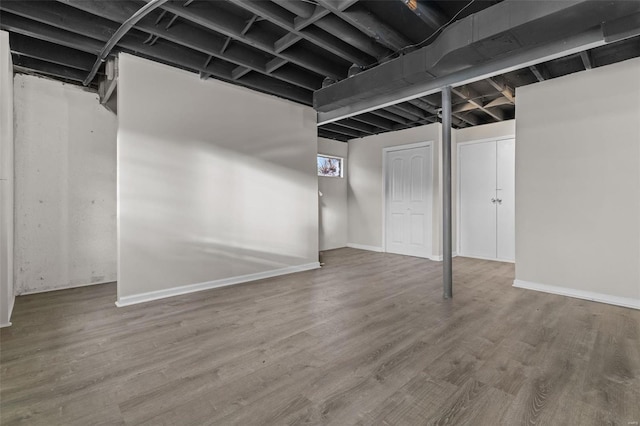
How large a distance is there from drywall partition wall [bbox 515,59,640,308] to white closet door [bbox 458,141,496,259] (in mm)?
1989

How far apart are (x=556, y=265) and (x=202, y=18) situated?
194 inches

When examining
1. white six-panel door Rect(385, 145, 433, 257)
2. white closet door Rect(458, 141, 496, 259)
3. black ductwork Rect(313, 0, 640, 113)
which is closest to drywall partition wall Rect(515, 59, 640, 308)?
black ductwork Rect(313, 0, 640, 113)

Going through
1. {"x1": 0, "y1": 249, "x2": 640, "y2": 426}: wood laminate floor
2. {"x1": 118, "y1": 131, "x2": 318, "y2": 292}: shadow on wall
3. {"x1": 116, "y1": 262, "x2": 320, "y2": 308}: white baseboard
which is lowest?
{"x1": 0, "y1": 249, "x2": 640, "y2": 426}: wood laminate floor

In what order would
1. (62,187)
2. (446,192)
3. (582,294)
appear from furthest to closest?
1. (62,187)
2. (446,192)
3. (582,294)

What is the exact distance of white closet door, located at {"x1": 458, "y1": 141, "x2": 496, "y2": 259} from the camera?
19.0ft

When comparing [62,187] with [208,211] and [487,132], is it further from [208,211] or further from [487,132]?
[487,132]

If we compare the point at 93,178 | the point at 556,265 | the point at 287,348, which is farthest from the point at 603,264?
the point at 93,178

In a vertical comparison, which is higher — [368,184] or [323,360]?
[368,184]

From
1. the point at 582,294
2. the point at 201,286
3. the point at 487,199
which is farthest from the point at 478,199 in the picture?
the point at 201,286

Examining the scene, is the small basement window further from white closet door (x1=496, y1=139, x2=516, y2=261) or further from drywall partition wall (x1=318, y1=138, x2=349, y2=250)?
A: white closet door (x1=496, y1=139, x2=516, y2=261)

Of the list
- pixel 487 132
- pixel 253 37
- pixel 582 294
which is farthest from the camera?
pixel 487 132

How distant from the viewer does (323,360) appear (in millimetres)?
2143

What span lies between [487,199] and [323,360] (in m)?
5.20

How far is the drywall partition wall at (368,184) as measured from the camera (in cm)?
662
